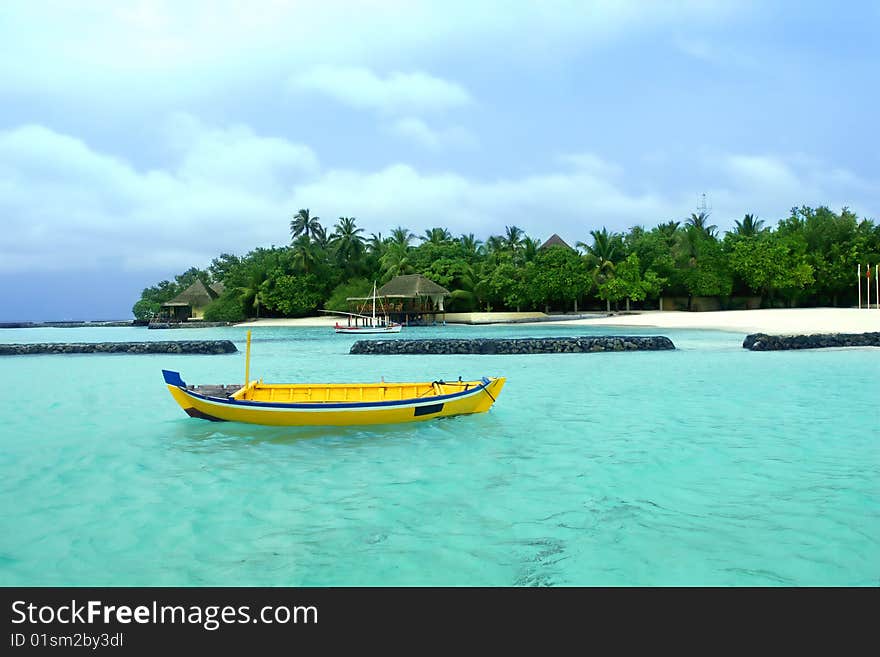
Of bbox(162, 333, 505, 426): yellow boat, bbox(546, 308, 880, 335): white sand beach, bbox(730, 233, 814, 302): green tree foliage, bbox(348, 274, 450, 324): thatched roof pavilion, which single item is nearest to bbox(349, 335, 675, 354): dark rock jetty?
bbox(546, 308, 880, 335): white sand beach

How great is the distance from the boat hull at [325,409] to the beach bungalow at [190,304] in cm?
6493

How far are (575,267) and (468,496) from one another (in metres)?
51.2

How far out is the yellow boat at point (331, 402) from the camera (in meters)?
10.5

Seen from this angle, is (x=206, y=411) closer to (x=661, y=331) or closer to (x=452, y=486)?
(x=452, y=486)

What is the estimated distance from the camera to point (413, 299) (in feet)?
191

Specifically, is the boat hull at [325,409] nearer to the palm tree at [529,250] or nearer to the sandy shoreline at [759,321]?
the sandy shoreline at [759,321]

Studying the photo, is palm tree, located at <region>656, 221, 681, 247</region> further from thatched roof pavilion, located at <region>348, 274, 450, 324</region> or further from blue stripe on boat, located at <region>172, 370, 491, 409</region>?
blue stripe on boat, located at <region>172, 370, 491, 409</region>

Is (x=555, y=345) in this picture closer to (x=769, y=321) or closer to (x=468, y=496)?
(x=468, y=496)

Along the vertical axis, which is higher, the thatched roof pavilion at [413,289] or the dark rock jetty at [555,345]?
the thatched roof pavilion at [413,289]

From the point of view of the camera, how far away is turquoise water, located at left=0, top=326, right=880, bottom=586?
5.36 m

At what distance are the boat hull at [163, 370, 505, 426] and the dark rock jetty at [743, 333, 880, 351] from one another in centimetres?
1945

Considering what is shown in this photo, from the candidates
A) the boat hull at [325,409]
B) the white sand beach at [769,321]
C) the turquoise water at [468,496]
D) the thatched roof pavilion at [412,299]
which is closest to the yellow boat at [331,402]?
the boat hull at [325,409]
